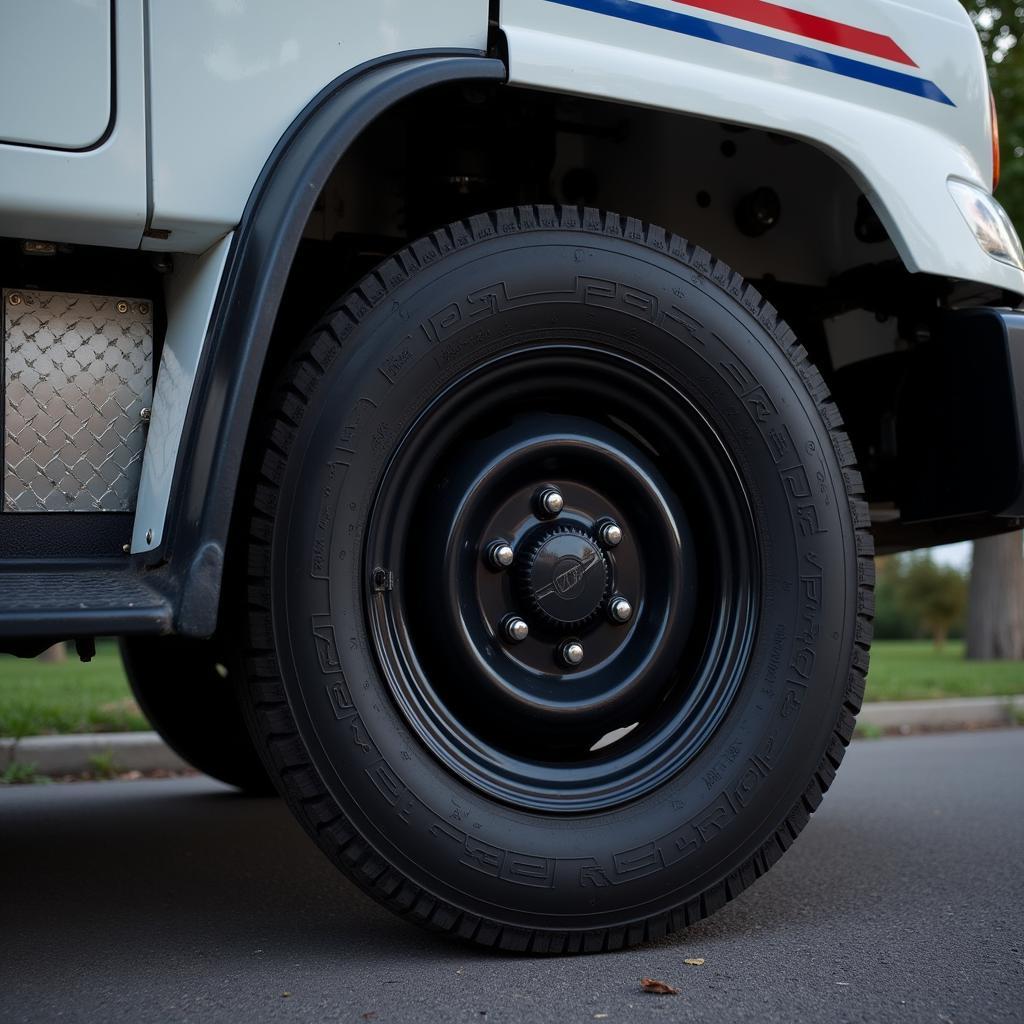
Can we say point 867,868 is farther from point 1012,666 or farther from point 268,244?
point 1012,666

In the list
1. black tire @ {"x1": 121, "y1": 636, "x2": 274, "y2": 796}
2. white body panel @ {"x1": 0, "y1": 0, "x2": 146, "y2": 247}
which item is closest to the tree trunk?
black tire @ {"x1": 121, "y1": 636, "x2": 274, "y2": 796}

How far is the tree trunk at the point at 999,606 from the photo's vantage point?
12.8 meters

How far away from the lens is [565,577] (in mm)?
2029

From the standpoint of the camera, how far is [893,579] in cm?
3353

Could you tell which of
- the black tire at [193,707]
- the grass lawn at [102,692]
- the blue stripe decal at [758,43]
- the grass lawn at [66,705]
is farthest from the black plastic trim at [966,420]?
the grass lawn at [102,692]

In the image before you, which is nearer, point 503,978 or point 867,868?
point 503,978

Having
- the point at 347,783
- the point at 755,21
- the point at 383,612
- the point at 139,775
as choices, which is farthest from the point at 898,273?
the point at 139,775

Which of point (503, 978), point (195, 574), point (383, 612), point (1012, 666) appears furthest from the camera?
point (1012, 666)

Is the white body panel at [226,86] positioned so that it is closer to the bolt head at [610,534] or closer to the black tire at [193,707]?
the bolt head at [610,534]

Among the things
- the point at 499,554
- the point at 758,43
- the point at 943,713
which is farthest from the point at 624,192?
the point at 943,713

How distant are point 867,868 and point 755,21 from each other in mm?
1989

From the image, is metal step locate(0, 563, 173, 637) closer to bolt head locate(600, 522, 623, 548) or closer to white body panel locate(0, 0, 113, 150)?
white body panel locate(0, 0, 113, 150)

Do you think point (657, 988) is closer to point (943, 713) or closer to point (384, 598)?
point (384, 598)

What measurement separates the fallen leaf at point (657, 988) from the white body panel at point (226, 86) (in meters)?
1.41
